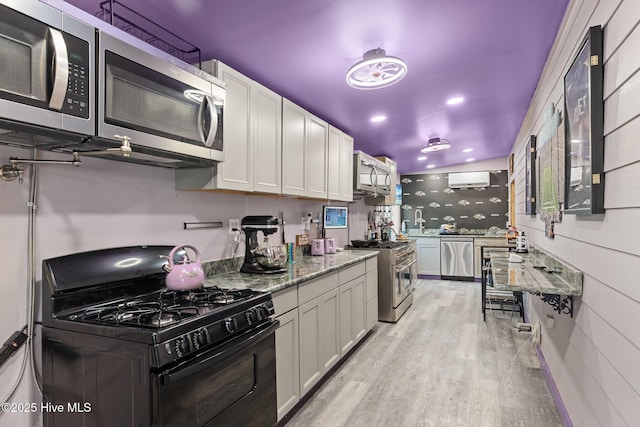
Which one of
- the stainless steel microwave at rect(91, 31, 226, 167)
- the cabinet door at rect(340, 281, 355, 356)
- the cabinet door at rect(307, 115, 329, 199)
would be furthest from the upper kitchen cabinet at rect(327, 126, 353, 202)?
the stainless steel microwave at rect(91, 31, 226, 167)

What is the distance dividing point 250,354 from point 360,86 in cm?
183

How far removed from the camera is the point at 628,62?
4.06 feet

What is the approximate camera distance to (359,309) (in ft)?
11.5

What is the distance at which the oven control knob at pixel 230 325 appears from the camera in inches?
60.5

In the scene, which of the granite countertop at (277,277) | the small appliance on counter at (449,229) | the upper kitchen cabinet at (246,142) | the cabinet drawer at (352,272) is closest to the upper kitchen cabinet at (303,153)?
the upper kitchen cabinet at (246,142)

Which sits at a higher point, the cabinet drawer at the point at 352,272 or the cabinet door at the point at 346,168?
the cabinet door at the point at 346,168

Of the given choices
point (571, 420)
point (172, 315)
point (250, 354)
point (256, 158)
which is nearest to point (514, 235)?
point (571, 420)

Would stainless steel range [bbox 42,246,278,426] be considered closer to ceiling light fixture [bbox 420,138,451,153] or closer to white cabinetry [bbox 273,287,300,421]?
white cabinetry [bbox 273,287,300,421]

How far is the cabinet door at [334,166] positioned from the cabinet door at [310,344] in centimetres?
134

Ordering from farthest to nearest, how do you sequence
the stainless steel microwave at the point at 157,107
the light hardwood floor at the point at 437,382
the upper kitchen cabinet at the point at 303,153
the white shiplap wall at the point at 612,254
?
the upper kitchen cabinet at the point at 303,153 < the light hardwood floor at the point at 437,382 < the stainless steel microwave at the point at 157,107 < the white shiplap wall at the point at 612,254

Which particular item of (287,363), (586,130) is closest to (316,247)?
(287,363)

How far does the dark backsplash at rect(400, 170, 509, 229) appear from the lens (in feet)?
23.9

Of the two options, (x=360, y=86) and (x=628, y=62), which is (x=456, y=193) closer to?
(x=360, y=86)

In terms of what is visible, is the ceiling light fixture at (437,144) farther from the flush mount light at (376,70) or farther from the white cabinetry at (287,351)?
the white cabinetry at (287,351)
